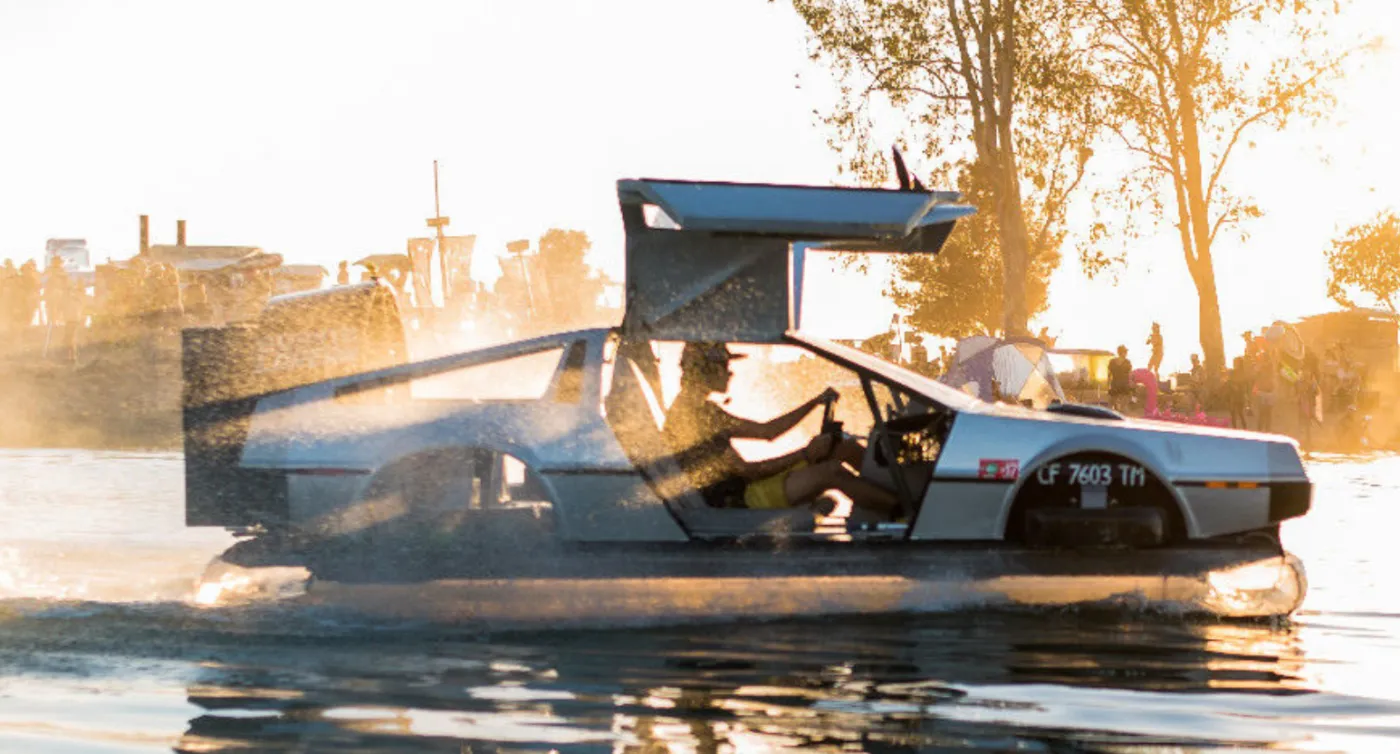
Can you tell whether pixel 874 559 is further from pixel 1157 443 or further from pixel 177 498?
pixel 177 498

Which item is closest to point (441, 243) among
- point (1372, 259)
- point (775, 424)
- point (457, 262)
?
point (457, 262)

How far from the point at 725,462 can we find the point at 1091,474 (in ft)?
5.57

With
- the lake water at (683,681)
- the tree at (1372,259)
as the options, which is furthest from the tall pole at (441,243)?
the lake water at (683,681)

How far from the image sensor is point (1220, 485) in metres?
8.48

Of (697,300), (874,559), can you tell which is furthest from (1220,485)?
(697,300)

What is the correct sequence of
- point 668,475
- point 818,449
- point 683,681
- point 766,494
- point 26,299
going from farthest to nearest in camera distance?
point 26,299 → point 818,449 → point 766,494 → point 668,475 → point 683,681

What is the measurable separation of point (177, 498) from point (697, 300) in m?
12.2

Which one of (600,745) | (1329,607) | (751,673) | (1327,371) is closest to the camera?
(600,745)

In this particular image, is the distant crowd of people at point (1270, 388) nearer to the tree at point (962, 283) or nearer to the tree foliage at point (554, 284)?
the tree at point (962, 283)

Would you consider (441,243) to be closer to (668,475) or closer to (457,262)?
(457,262)

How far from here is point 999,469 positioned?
823 cm

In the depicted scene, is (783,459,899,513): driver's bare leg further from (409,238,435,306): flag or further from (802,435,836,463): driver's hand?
(409,238,435,306): flag

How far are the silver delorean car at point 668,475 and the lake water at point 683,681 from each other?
228 mm

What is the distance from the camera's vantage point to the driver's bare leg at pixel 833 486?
331 inches
